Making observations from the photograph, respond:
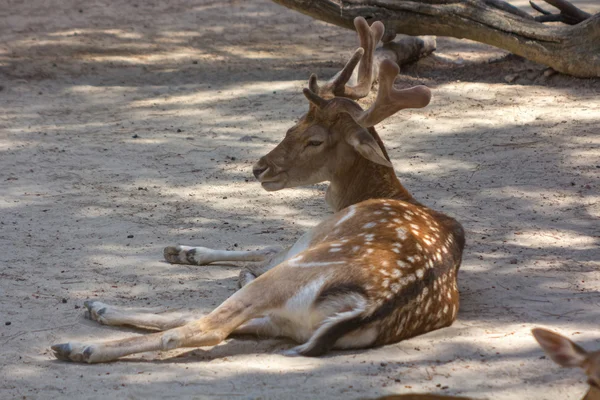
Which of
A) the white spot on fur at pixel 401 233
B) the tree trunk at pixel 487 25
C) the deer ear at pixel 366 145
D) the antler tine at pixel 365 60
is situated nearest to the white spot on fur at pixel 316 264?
the white spot on fur at pixel 401 233

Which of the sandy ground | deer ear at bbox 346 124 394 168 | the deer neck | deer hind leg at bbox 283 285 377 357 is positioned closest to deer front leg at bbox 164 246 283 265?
the sandy ground

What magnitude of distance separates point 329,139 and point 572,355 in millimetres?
2588

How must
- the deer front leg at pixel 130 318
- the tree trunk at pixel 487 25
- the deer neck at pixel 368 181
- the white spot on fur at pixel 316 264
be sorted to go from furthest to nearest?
the tree trunk at pixel 487 25 < the deer neck at pixel 368 181 < the deer front leg at pixel 130 318 < the white spot on fur at pixel 316 264

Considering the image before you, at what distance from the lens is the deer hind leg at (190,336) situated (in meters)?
4.41

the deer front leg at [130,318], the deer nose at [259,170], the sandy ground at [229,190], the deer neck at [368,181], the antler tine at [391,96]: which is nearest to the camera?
the sandy ground at [229,190]

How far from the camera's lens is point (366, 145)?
17.5ft

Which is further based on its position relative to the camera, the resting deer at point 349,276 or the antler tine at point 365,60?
the antler tine at point 365,60

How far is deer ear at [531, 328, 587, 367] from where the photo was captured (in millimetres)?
3324

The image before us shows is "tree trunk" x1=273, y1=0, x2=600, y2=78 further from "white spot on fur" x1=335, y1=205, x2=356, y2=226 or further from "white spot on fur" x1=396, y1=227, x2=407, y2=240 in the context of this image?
"white spot on fur" x1=396, y1=227, x2=407, y2=240

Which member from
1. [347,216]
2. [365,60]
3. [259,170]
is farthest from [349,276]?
[365,60]

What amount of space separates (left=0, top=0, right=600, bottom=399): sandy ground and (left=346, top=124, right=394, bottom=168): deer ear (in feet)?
3.12

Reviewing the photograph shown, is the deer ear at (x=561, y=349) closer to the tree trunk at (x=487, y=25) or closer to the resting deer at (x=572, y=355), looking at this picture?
the resting deer at (x=572, y=355)

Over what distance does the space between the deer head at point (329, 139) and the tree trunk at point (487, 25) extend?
358cm

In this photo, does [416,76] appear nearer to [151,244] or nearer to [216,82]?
[216,82]
